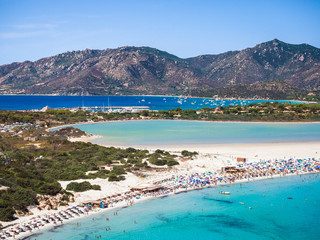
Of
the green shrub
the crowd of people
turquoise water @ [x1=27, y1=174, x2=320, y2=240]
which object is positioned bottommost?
turquoise water @ [x1=27, y1=174, x2=320, y2=240]

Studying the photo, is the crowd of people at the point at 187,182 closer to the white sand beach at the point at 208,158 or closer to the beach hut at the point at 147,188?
the beach hut at the point at 147,188

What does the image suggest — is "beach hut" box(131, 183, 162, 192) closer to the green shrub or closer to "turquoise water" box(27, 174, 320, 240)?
"turquoise water" box(27, 174, 320, 240)

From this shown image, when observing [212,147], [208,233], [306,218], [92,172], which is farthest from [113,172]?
[212,147]

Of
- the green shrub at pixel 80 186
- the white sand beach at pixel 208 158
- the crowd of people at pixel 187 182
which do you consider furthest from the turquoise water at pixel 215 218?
the green shrub at pixel 80 186

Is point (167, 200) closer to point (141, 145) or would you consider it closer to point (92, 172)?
point (92, 172)

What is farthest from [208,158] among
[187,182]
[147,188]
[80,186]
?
[80,186]

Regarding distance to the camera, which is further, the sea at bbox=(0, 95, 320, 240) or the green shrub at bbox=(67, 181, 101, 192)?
the green shrub at bbox=(67, 181, 101, 192)

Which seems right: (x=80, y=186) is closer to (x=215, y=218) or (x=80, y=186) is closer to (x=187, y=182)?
(x=187, y=182)

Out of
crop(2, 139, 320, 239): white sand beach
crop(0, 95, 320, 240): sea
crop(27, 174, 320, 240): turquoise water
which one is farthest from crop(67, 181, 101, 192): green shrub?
crop(27, 174, 320, 240): turquoise water
